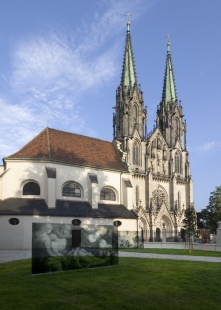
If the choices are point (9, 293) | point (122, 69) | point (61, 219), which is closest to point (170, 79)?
point (122, 69)

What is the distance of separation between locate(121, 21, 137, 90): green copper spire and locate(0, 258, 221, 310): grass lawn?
161ft

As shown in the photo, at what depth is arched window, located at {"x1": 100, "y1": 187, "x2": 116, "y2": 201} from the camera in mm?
44219

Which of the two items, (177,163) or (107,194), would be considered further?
(177,163)

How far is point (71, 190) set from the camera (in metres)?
41.3

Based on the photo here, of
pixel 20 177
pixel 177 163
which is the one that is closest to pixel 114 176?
pixel 20 177

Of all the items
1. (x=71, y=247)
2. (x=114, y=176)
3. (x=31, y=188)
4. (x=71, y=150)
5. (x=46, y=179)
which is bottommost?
(x=71, y=247)

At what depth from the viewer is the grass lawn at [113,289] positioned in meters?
9.93

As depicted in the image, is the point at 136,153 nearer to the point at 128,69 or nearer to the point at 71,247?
the point at 128,69

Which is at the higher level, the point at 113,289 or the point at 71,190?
the point at 71,190

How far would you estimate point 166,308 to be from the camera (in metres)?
9.75

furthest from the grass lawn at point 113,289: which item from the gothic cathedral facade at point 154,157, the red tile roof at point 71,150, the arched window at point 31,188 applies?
the gothic cathedral facade at point 154,157

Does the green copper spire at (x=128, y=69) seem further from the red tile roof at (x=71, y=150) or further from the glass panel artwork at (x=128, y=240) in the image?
the glass panel artwork at (x=128, y=240)

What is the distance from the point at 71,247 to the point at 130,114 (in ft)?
149

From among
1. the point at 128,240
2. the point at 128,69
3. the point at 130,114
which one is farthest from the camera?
the point at 128,69
